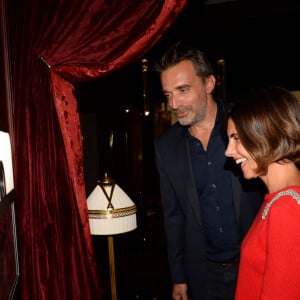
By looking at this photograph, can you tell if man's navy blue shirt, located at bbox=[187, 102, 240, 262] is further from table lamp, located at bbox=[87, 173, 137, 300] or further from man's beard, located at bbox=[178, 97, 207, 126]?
table lamp, located at bbox=[87, 173, 137, 300]

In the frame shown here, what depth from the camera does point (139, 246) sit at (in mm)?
5832

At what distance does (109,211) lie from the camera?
2244 mm

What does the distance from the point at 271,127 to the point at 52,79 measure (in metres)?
1.17

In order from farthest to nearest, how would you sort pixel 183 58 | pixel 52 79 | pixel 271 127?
pixel 183 58, pixel 52 79, pixel 271 127

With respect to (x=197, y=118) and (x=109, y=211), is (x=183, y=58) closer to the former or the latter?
(x=197, y=118)

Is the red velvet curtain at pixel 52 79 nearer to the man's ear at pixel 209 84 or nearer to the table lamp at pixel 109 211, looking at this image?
the table lamp at pixel 109 211

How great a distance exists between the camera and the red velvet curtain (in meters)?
1.84

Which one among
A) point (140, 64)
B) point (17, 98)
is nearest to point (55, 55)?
point (17, 98)

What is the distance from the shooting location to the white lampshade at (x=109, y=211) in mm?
2242

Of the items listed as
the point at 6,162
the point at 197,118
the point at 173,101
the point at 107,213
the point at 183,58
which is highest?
the point at 183,58

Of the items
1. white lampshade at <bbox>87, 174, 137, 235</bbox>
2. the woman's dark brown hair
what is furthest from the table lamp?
the woman's dark brown hair

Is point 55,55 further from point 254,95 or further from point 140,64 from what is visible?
point 140,64

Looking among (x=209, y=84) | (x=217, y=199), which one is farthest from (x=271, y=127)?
(x=209, y=84)

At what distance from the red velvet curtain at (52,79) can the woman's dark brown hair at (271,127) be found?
2.58 ft
